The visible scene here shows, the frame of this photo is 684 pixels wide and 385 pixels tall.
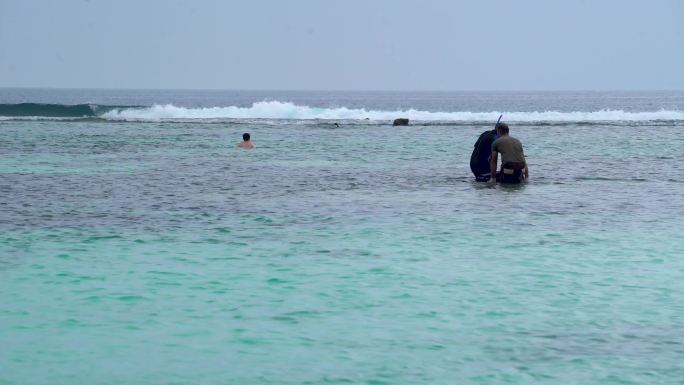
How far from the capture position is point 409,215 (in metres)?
14.8

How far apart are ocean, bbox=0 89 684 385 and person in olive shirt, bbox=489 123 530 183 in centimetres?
43

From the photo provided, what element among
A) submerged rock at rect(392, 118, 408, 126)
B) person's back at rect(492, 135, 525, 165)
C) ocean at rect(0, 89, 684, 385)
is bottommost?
ocean at rect(0, 89, 684, 385)

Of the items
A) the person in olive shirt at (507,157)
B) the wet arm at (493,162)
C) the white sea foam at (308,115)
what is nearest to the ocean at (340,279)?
the person in olive shirt at (507,157)

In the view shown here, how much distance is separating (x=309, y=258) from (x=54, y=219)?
5.05 metres

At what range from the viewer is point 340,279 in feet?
32.8

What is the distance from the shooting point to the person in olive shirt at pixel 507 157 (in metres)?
18.1

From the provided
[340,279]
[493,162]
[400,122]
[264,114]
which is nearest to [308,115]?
[264,114]

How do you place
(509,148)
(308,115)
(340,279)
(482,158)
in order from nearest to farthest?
(340,279) → (509,148) → (482,158) → (308,115)

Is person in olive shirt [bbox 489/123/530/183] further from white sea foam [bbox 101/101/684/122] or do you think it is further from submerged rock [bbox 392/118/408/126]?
white sea foam [bbox 101/101/684/122]

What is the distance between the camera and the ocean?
7.05 meters

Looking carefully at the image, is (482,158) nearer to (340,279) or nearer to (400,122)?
(340,279)

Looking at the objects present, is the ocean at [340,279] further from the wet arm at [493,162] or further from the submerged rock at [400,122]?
the submerged rock at [400,122]

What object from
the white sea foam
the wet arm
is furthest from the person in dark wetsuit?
the white sea foam

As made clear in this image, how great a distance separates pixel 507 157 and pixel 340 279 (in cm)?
915
